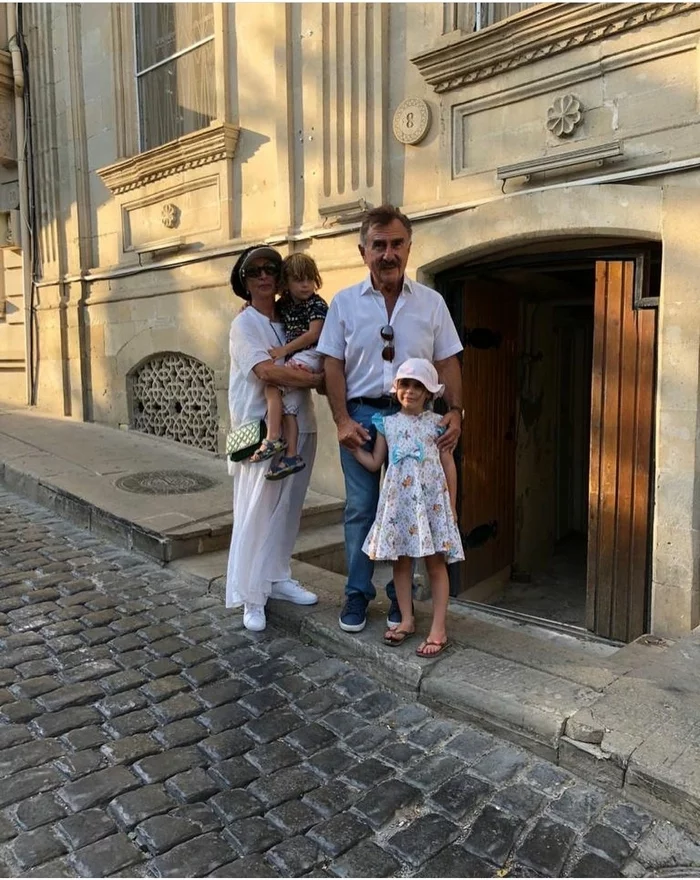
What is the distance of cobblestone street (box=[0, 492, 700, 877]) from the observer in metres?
2.10

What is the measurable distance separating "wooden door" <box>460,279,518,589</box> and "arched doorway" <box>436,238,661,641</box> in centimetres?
2

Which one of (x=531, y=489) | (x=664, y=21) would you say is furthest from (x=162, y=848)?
(x=531, y=489)

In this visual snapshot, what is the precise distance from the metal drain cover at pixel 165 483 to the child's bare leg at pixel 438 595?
3347 millimetres

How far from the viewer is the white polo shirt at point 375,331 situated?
320 centimetres

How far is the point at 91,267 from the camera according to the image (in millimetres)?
9109

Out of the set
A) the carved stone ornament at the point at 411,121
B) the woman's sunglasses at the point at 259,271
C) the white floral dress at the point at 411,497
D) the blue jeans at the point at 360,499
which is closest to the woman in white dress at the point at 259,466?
the woman's sunglasses at the point at 259,271

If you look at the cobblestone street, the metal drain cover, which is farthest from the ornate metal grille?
the cobblestone street

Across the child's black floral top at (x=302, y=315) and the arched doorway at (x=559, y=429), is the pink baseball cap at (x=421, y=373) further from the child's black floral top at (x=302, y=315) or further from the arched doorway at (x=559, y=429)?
the arched doorway at (x=559, y=429)

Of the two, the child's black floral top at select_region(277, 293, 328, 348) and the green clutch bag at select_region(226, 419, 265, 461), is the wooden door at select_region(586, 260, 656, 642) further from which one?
the green clutch bag at select_region(226, 419, 265, 461)

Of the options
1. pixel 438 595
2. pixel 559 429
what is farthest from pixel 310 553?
pixel 559 429

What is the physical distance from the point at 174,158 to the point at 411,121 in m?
3.26

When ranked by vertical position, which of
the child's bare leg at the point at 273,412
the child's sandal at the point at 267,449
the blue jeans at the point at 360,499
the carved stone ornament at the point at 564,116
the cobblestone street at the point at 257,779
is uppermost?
the carved stone ornament at the point at 564,116

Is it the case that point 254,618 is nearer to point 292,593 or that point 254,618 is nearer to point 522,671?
point 292,593

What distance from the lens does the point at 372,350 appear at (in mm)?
3215
